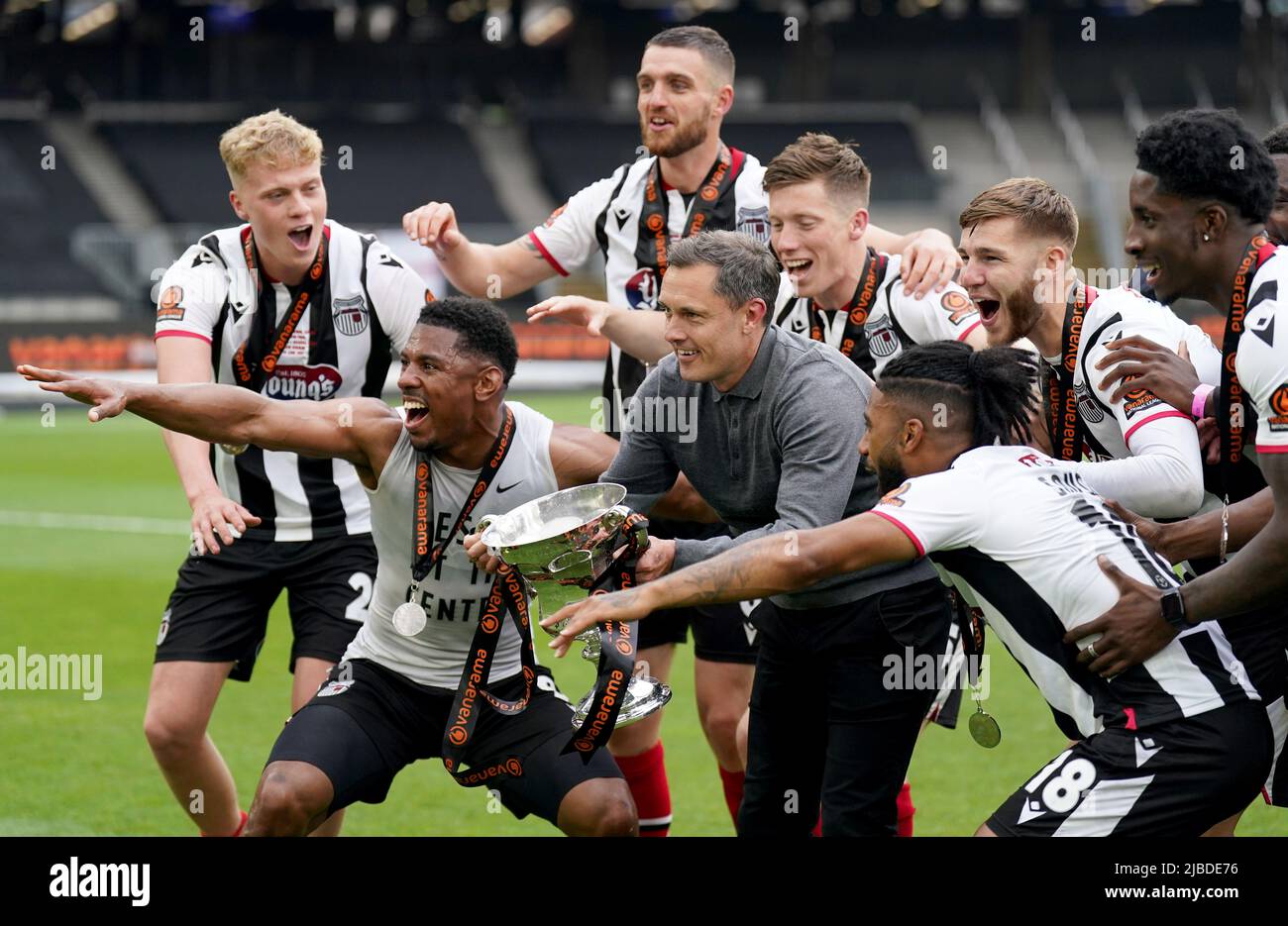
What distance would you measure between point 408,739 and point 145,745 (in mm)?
3624

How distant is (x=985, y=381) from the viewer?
15.9ft

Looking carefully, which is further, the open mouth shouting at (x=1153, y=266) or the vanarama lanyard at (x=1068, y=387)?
the vanarama lanyard at (x=1068, y=387)

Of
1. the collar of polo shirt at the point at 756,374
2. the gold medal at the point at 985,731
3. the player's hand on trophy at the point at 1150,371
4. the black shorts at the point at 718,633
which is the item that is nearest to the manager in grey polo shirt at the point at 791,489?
the collar of polo shirt at the point at 756,374

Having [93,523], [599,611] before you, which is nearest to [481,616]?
[599,611]

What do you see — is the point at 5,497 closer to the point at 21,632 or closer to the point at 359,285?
the point at 21,632

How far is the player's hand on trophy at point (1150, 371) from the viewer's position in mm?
4906

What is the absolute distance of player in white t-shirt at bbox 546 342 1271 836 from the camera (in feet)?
14.5

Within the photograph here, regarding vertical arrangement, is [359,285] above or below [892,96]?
below

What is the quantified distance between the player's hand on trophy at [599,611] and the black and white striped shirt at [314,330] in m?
2.70

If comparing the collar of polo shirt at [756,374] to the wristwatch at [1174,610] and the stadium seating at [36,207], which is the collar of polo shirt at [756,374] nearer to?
Result: the wristwatch at [1174,610]

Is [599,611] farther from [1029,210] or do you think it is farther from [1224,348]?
[1029,210]

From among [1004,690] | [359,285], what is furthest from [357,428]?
[1004,690]

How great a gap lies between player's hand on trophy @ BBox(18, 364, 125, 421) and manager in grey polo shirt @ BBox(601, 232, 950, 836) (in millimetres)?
1719

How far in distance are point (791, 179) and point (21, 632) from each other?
309 inches
